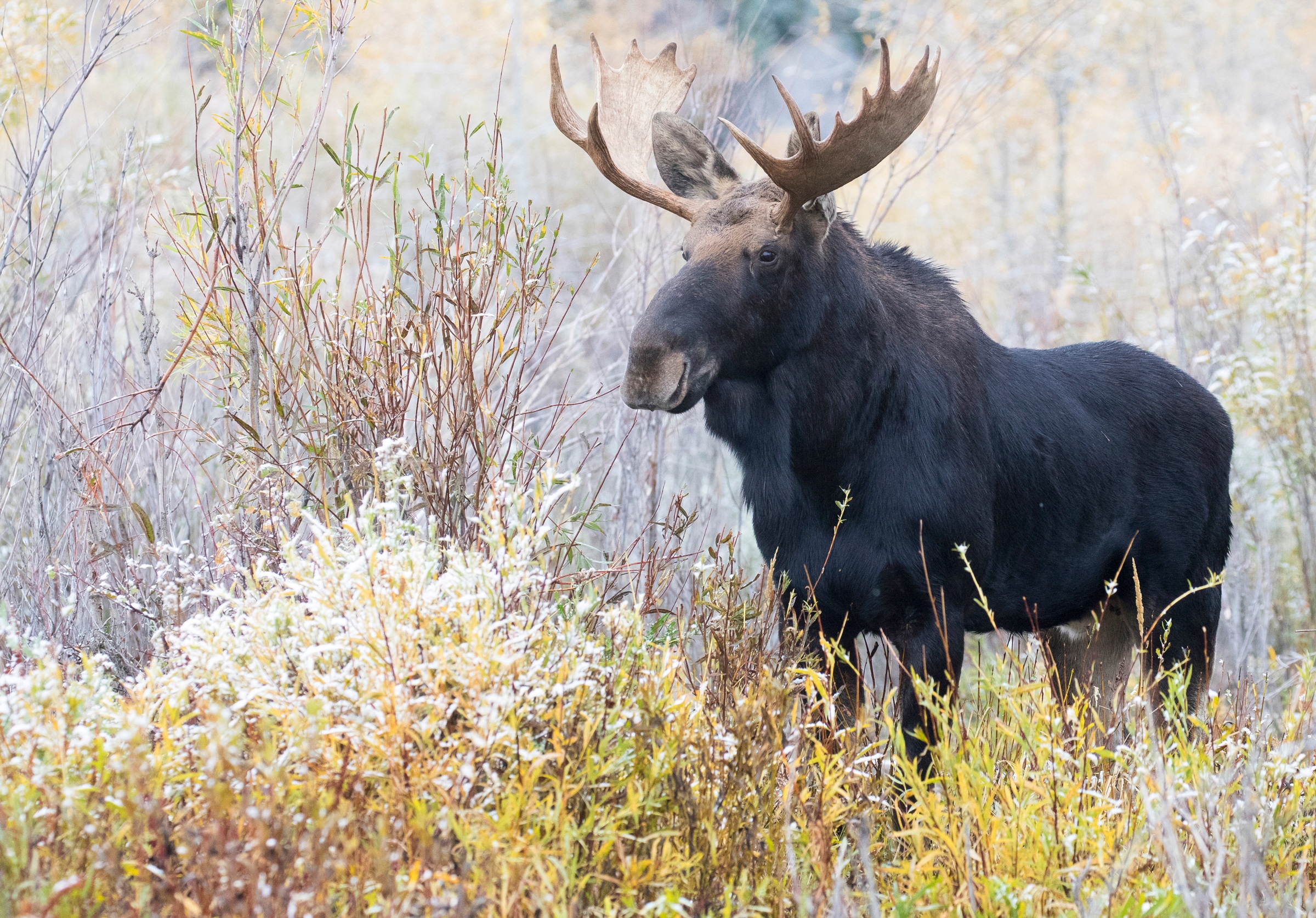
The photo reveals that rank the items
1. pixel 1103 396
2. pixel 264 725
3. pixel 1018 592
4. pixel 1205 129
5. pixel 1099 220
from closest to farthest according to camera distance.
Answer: pixel 264 725
pixel 1018 592
pixel 1103 396
pixel 1205 129
pixel 1099 220

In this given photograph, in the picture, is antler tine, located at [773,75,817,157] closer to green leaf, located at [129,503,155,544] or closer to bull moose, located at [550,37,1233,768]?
bull moose, located at [550,37,1233,768]

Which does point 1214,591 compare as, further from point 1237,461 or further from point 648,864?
point 1237,461

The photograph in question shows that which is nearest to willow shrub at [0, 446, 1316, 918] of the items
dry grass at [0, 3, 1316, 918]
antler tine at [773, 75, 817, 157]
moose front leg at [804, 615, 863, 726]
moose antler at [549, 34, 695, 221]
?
dry grass at [0, 3, 1316, 918]

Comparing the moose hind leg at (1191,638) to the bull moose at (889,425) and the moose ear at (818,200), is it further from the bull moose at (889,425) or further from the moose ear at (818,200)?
the moose ear at (818,200)

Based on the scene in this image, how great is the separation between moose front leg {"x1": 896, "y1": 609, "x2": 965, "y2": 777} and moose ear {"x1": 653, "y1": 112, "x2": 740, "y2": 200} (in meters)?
1.48

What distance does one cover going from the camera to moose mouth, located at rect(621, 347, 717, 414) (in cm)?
299

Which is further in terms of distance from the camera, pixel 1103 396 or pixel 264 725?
pixel 1103 396

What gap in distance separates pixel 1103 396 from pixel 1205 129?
454 inches

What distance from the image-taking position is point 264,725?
7.01 ft

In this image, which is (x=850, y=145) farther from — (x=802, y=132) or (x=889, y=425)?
(x=889, y=425)

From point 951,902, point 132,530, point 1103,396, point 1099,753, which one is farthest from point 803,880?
point 132,530

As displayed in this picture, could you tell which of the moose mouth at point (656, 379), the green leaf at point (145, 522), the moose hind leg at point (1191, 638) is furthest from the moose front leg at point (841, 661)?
the green leaf at point (145, 522)

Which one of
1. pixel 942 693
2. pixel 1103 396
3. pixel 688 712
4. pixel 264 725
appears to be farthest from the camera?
pixel 1103 396

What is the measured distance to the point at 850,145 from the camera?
10.5 feet
